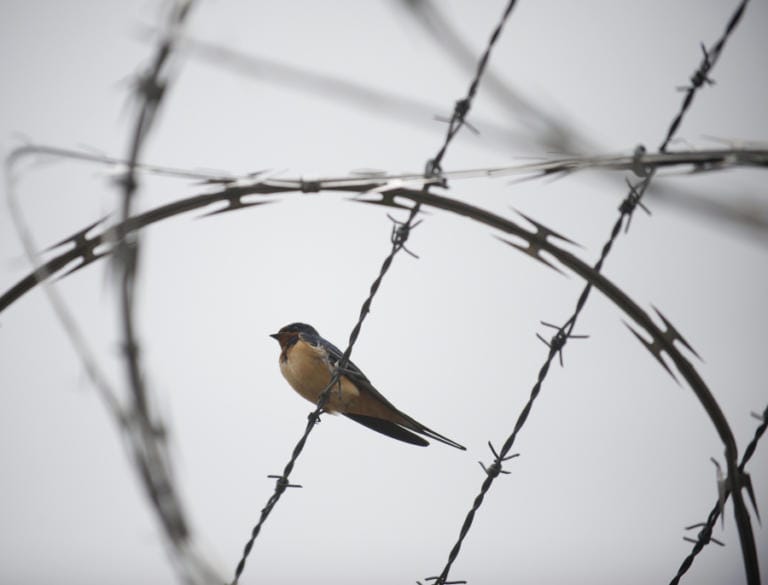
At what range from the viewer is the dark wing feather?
5.58 meters

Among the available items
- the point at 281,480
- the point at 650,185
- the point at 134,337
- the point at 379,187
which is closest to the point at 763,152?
the point at 650,185

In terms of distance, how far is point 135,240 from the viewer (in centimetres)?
173

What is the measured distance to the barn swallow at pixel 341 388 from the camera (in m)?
5.55

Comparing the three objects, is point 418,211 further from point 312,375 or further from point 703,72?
point 312,375

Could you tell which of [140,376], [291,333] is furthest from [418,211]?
[291,333]

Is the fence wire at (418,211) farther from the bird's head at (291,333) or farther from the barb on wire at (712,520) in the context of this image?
the bird's head at (291,333)

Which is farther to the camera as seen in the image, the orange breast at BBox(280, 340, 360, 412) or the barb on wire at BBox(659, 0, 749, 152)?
the orange breast at BBox(280, 340, 360, 412)

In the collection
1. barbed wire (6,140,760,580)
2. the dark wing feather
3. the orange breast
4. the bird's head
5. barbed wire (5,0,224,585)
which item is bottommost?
barbed wire (5,0,224,585)

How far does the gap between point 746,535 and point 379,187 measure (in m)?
2.20

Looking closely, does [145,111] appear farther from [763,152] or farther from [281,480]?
[281,480]

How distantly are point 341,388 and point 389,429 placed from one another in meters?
0.51

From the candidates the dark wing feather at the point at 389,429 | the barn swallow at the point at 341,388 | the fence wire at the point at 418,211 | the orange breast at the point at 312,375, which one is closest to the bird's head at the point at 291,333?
the barn swallow at the point at 341,388

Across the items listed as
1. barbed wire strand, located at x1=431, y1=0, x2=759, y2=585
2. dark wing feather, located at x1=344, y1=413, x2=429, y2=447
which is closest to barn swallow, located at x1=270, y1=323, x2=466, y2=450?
dark wing feather, located at x1=344, y1=413, x2=429, y2=447

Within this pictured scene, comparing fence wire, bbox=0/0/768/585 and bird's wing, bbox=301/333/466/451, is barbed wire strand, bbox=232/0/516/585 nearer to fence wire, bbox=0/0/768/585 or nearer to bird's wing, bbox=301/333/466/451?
fence wire, bbox=0/0/768/585
